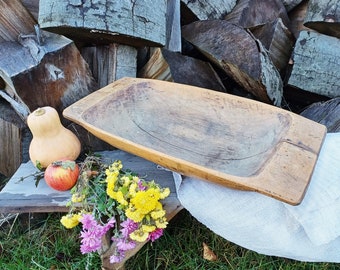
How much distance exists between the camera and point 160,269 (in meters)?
1.78

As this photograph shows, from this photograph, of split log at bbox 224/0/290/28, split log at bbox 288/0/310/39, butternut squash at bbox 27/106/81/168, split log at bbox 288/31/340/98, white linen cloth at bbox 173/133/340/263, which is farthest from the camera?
split log at bbox 288/0/310/39

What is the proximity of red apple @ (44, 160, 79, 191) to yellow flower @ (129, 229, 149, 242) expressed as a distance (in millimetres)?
315

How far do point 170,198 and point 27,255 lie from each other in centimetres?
70

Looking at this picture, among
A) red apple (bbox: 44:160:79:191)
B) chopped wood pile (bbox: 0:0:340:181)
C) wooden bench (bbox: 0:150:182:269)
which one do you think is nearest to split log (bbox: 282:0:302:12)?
chopped wood pile (bbox: 0:0:340:181)

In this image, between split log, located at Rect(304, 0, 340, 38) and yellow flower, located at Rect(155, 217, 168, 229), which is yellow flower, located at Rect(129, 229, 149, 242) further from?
split log, located at Rect(304, 0, 340, 38)

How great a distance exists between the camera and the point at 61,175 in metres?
1.58

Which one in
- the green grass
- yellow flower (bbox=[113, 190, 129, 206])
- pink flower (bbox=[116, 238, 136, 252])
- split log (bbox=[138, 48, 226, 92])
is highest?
split log (bbox=[138, 48, 226, 92])

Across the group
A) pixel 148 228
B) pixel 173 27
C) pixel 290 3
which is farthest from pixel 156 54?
pixel 290 3

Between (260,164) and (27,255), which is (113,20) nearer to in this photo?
(260,164)

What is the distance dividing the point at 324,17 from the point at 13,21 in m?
1.32

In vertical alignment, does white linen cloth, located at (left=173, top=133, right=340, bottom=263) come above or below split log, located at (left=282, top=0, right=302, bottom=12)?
below

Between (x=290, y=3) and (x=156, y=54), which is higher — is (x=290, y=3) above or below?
above

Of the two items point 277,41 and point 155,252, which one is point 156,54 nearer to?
point 277,41

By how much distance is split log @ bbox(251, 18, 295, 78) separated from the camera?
210cm
